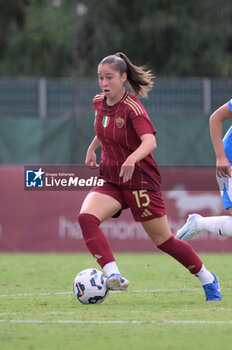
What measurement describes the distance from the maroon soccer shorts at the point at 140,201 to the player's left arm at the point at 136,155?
1.24 ft

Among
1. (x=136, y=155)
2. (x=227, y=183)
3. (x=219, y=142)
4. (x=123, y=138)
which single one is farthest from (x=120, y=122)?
(x=227, y=183)

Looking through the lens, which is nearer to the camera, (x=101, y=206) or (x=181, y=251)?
(x=101, y=206)

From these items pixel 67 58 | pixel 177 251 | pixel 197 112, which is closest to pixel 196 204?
pixel 197 112

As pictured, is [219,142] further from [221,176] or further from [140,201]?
[140,201]

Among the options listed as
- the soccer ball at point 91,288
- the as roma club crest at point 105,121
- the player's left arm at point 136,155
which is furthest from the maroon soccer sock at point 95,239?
the as roma club crest at point 105,121

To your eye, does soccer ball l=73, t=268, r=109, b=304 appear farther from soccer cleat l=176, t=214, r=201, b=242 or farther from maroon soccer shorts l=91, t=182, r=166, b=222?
soccer cleat l=176, t=214, r=201, b=242

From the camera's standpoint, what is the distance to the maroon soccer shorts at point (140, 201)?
6.75m

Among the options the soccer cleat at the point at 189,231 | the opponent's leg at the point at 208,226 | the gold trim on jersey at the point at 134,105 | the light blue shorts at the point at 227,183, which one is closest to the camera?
the gold trim on jersey at the point at 134,105

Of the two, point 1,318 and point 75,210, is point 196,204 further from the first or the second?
point 1,318

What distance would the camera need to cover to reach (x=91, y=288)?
6.86m

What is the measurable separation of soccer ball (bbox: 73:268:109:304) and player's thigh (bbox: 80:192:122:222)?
468 mm

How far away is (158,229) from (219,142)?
0.84 meters

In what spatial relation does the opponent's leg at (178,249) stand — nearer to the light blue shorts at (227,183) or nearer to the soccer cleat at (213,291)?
the soccer cleat at (213,291)

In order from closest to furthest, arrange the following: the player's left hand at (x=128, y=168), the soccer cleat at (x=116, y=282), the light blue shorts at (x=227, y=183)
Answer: the player's left hand at (x=128, y=168)
the soccer cleat at (x=116, y=282)
the light blue shorts at (x=227, y=183)
